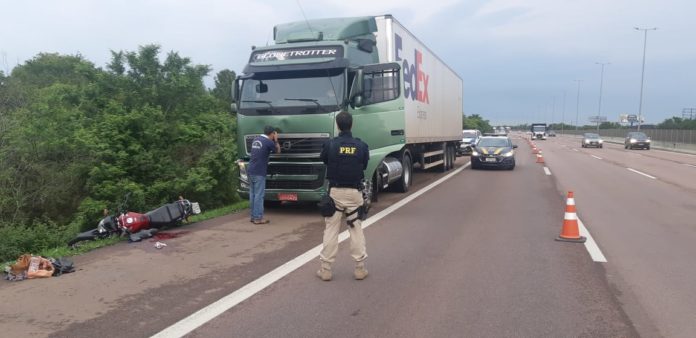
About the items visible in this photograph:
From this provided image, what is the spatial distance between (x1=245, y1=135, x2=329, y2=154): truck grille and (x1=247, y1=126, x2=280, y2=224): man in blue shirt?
39cm

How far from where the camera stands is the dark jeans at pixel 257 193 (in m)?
9.34

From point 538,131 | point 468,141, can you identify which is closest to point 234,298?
point 468,141

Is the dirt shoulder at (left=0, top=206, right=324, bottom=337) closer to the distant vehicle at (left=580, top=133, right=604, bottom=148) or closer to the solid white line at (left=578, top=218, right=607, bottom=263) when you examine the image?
the solid white line at (left=578, top=218, right=607, bottom=263)

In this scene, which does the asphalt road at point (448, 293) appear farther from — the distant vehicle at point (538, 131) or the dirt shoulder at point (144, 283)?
the distant vehicle at point (538, 131)

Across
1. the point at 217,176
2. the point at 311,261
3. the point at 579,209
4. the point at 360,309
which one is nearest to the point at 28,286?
the point at 311,261

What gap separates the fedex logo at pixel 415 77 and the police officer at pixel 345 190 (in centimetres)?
729

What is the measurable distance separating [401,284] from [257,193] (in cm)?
439

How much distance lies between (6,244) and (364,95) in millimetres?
7053

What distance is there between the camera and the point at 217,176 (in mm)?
17109

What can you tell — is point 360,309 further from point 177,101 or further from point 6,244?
point 177,101

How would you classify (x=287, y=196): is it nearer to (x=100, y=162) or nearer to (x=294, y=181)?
(x=294, y=181)

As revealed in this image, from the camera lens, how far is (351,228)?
589 centimetres

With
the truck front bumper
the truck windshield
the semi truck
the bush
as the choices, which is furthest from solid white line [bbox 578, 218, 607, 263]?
the bush

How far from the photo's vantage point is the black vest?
5.80 meters
